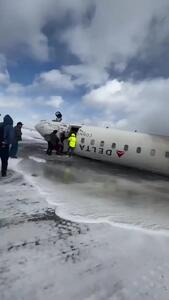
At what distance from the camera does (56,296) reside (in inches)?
161

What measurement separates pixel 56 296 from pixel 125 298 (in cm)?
108

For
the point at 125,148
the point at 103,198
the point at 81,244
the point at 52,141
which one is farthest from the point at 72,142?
the point at 81,244

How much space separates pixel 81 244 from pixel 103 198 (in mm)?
4035

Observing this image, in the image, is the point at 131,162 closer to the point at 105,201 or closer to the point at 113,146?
the point at 113,146

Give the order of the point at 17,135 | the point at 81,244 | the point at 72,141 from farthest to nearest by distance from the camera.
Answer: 1. the point at 72,141
2. the point at 17,135
3. the point at 81,244

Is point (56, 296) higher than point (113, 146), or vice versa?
point (113, 146)

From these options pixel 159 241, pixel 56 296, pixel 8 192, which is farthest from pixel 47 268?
pixel 8 192

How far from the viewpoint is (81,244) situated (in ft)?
19.2

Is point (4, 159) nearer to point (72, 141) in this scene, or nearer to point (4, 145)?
point (4, 145)

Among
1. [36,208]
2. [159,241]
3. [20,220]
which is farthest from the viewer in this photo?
[36,208]

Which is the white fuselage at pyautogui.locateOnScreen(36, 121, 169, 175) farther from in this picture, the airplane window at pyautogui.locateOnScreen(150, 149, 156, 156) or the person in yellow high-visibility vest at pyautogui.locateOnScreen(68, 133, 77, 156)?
the person in yellow high-visibility vest at pyautogui.locateOnScreen(68, 133, 77, 156)

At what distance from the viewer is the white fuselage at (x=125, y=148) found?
18.2 m

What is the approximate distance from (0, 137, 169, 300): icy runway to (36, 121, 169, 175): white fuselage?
7.75 m

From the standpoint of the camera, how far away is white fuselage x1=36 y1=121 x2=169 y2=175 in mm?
18188
